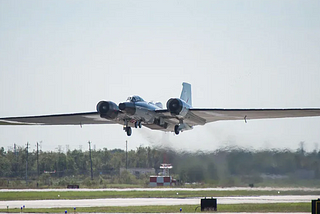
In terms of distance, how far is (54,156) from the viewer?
69.1 meters

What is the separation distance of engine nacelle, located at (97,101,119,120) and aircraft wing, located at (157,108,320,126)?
3060 millimetres

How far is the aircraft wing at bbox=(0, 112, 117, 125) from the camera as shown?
36844 mm

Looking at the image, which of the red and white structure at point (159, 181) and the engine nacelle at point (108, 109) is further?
the red and white structure at point (159, 181)

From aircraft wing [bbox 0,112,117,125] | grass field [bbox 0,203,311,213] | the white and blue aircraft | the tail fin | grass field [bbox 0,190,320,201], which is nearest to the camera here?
the white and blue aircraft

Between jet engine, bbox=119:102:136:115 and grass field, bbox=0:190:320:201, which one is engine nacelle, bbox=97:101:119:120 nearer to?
jet engine, bbox=119:102:136:115

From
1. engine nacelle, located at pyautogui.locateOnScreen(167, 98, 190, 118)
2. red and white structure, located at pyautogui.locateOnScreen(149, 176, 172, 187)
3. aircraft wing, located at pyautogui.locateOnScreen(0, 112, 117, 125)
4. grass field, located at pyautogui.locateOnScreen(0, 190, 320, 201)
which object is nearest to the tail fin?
aircraft wing, located at pyautogui.locateOnScreen(0, 112, 117, 125)

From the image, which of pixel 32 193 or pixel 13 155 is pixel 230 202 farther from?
pixel 13 155

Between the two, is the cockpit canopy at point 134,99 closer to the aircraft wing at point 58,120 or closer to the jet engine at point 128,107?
the jet engine at point 128,107

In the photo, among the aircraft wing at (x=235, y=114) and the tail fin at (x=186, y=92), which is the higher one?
the tail fin at (x=186, y=92)

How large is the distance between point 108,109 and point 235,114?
354 inches

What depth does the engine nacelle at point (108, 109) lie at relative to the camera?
101ft

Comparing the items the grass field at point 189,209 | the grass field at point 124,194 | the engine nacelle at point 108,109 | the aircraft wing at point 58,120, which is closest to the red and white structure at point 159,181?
the grass field at point 124,194

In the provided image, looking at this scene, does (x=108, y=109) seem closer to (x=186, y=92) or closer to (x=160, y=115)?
(x=160, y=115)

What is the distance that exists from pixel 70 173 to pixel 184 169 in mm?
31555
